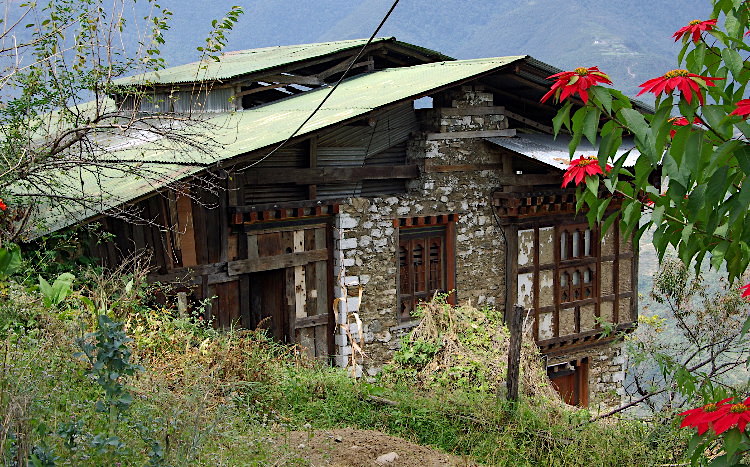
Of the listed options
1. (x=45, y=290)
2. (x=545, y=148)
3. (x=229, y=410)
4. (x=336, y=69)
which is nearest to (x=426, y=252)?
(x=545, y=148)

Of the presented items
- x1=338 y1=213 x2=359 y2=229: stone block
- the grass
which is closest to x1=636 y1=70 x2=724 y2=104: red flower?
the grass

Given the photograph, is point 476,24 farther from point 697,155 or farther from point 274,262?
point 697,155

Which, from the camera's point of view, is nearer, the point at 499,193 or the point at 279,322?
the point at 279,322

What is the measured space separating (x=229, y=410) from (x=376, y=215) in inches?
189

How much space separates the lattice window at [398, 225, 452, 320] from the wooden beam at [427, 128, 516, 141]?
1309 millimetres

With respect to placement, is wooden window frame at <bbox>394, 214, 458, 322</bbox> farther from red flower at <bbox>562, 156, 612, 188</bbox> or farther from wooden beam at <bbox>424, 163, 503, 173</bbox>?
red flower at <bbox>562, 156, 612, 188</bbox>

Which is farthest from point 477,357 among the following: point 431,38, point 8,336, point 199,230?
point 431,38

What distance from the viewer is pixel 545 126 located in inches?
489

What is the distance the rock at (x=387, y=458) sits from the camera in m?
6.65

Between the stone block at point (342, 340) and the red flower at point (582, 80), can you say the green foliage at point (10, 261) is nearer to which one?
the red flower at point (582, 80)

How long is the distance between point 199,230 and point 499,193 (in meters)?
4.60

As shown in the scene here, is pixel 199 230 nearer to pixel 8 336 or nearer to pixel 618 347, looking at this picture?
pixel 8 336


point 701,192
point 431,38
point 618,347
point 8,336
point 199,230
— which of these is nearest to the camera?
point 701,192

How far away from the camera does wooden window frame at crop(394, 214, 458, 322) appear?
11195mm
